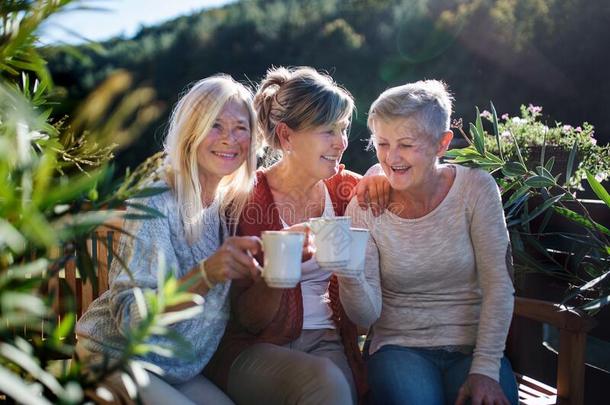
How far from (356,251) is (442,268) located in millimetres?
567

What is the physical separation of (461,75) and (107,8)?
8312 millimetres

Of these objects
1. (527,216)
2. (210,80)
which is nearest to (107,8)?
(210,80)

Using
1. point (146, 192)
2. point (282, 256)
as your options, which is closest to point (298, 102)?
point (282, 256)

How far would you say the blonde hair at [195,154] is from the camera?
6.50 feet

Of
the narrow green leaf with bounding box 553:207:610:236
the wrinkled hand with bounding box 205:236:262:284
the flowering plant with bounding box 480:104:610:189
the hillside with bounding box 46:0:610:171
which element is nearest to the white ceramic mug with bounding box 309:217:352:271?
the wrinkled hand with bounding box 205:236:262:284

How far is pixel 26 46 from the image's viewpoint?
101 centimetres

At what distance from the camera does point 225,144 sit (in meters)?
2.07

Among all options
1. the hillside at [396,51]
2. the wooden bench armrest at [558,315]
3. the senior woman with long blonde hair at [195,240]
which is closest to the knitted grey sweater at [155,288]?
the senior woman with long blonde hair at [195,240]

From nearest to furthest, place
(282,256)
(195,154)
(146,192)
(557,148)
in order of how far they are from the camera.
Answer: (146,192)
(282,256)
(195,154)
(557,148)

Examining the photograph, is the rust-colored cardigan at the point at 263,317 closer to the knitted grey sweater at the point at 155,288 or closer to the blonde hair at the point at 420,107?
the knitted grey sweater at the point at 155,288

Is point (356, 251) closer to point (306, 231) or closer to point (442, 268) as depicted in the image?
point (306, 231)

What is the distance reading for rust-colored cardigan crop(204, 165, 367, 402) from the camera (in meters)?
1.98

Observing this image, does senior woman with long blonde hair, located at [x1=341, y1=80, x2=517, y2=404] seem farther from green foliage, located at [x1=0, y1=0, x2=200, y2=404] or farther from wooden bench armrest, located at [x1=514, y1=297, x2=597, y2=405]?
green foliage, located at [x1=0, y1=0, x2=200, y2=404]

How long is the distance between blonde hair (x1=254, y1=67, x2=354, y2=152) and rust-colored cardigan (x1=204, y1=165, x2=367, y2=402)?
290 mm
